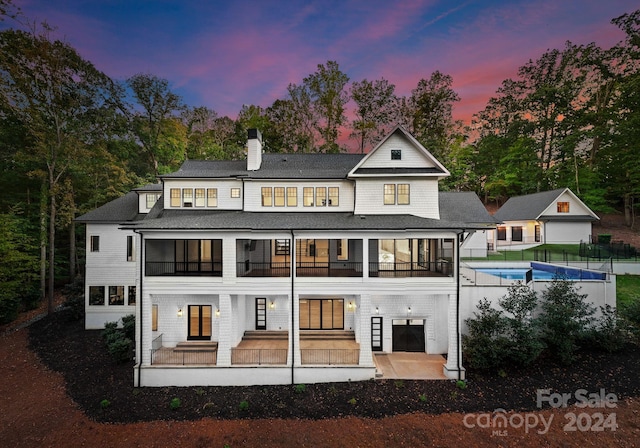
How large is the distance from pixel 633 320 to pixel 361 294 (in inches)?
552

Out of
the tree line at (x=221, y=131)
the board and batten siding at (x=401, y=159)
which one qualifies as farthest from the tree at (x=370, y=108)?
the board and batten siding at (x=401, y=159)

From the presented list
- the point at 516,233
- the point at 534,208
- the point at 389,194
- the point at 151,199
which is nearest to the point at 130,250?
the point at 151,199

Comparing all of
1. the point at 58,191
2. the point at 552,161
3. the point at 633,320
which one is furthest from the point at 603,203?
the point at 58,191

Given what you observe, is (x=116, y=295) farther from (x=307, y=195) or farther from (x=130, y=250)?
(x=307, y=195)

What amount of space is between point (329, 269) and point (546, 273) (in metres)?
15.5

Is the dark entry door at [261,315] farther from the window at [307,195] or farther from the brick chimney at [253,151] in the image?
the brick chimney at [253,151]

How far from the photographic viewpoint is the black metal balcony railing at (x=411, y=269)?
1366 centimetres

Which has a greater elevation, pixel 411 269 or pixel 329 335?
pixel 411 269

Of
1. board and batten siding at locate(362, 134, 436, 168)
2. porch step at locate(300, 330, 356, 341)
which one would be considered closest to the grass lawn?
board and batten siding at locate(362, 134, 436, 168)

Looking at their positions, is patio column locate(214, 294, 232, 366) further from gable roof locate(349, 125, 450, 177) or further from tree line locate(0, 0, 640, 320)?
tree line locate(0, 0, 640, 320)

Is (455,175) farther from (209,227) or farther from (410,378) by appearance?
(209,227)

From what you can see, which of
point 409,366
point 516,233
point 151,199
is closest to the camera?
point 409,366

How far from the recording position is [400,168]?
15078 mm

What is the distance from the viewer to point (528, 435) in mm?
9203
